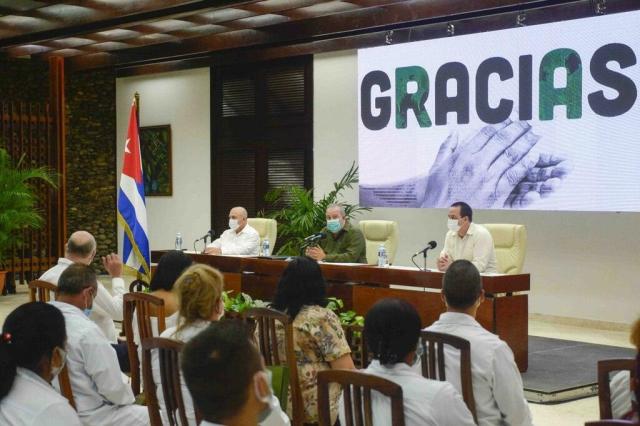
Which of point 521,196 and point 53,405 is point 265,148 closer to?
point 521,196

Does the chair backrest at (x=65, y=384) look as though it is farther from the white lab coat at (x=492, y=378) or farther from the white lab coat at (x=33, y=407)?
the white lab coat at (x=492, y=378)

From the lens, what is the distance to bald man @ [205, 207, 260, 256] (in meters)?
8.95

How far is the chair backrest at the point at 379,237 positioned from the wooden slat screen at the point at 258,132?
2.67m

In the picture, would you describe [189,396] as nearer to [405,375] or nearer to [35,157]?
[405,375]

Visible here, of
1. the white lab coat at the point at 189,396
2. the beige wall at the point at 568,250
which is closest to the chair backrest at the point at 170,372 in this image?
the white lab coat at the point at 189,396

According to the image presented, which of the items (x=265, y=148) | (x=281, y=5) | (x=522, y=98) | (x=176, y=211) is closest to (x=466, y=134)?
(x=522, y=98)

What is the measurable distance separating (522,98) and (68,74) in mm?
7258

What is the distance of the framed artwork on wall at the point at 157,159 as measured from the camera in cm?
1294

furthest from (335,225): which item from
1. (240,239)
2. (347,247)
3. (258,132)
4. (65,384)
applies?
(65,384)

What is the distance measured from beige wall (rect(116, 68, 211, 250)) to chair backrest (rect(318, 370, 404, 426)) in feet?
32.6

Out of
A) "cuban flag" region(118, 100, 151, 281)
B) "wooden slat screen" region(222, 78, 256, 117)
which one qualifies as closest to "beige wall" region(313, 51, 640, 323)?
"wooden slat screen" region(222, 78, 256, 117)

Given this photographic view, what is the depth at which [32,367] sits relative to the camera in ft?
8.22

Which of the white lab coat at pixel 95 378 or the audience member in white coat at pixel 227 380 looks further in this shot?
the white lab coat at pixel 95 378

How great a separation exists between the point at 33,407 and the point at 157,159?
10973mm
